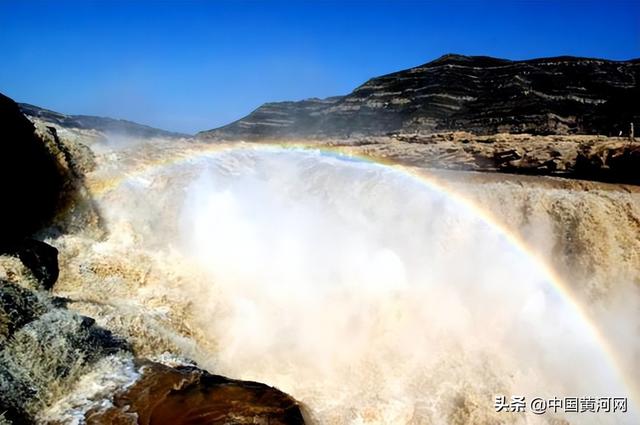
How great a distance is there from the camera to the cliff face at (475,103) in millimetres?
23406

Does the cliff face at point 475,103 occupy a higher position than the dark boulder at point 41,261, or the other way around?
the cliff face at point 475,103

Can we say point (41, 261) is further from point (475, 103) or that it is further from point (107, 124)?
point (107, 124)

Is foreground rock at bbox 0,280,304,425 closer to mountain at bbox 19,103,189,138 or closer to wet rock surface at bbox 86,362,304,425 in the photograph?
wet rock surface at bbox 86,362,304,425

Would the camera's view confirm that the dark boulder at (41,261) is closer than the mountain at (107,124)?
Yes

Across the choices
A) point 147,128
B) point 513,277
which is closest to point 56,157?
point 513,277

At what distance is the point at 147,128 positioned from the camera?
4444 cm

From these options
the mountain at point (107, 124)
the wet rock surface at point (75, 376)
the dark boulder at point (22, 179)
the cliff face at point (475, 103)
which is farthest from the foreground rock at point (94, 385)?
the mountain at point (107, 124)

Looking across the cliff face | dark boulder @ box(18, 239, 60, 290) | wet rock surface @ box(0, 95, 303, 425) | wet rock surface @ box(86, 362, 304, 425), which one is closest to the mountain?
the cliff face

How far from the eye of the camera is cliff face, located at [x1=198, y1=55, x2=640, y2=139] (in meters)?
23.4

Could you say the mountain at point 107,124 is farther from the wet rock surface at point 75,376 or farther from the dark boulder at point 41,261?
the wet rock surface at point 75,376

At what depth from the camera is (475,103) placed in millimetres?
29641

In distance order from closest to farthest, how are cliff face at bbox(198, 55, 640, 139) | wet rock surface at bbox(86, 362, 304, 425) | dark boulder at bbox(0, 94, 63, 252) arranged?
wet rock surface at bbox(86, 362, 304, 425) → dark boulder at bbox(0, 94, 63, 252) → cliff face at bbox(198, 55, 640, 139)

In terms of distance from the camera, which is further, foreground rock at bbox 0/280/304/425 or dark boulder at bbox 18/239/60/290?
dark boulder at bbox 18/239/60/290

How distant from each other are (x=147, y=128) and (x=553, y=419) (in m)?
42.3
